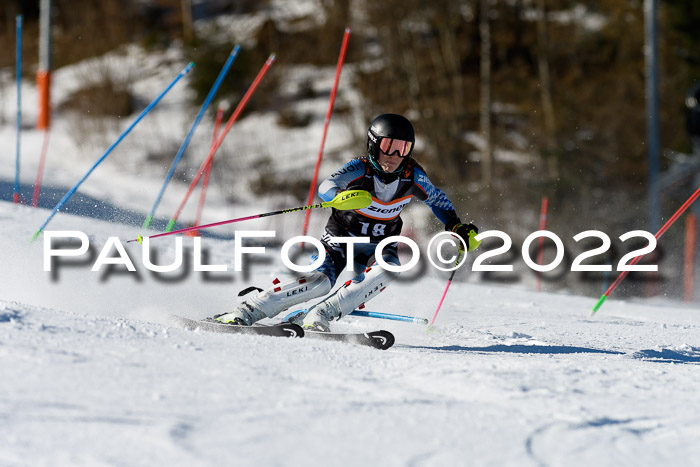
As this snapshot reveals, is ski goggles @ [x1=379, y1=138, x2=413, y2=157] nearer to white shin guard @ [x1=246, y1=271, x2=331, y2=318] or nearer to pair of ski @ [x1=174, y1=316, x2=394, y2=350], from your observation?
white shin guard @ [x1=246, y1=271, x2=331, y2=318]

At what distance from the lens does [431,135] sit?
64.3ft

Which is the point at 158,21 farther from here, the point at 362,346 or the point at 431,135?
the point at 362,346

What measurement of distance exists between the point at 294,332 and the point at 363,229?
785 mm

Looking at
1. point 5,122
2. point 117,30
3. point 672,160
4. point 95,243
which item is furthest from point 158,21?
point 95,243

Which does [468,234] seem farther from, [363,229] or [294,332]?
[294,332]

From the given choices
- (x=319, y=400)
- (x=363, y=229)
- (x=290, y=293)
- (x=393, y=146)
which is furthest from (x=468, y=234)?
(x=319, y=400)

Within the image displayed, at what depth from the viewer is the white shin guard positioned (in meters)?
4.85

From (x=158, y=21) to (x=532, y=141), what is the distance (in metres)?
16.0

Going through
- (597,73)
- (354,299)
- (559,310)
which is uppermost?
(597,73)

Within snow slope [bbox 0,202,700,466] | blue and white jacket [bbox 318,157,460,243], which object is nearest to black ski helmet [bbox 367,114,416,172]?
blue and white jacket [bbox 318,157,460,243]

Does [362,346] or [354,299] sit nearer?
[362,346]

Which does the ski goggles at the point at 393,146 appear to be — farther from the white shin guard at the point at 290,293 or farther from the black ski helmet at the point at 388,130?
the white shin guard at the point at 290,293

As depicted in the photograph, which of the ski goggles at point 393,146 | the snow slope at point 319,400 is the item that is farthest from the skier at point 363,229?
the snow slope at point 319,400

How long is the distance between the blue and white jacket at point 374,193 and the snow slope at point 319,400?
0.73 meters
